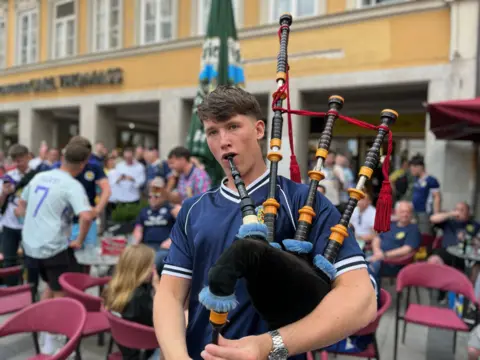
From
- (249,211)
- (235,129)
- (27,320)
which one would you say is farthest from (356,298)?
(27,320)

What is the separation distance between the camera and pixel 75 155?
10.8 feet

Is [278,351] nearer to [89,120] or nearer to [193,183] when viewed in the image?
[193,183]

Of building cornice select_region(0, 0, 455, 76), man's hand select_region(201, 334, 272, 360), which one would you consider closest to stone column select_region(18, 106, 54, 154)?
building cornice select_region(0, 0, 455, 76)

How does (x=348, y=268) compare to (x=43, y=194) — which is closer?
(x=348, y=268)

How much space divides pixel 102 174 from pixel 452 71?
20.2 ft

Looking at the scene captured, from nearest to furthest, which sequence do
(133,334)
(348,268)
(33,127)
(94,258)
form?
(348,268) < (133,334) < (94,258) < (33,127)

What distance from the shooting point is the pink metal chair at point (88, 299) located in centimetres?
302

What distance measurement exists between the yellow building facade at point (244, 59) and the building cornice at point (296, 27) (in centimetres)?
2

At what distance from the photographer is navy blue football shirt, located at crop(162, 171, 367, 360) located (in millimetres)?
1129

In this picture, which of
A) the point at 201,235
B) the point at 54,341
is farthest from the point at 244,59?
the point at 201,235

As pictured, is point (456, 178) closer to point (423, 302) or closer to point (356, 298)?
point (423, 302)

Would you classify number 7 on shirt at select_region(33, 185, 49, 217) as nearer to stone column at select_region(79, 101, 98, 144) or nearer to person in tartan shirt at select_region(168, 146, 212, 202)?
person in tartan shirt at select_region(168, 146, 212, 202)

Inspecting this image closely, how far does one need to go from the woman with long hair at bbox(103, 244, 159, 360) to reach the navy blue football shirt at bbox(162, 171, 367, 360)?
4.77 feet

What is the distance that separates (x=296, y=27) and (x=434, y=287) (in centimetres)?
634
